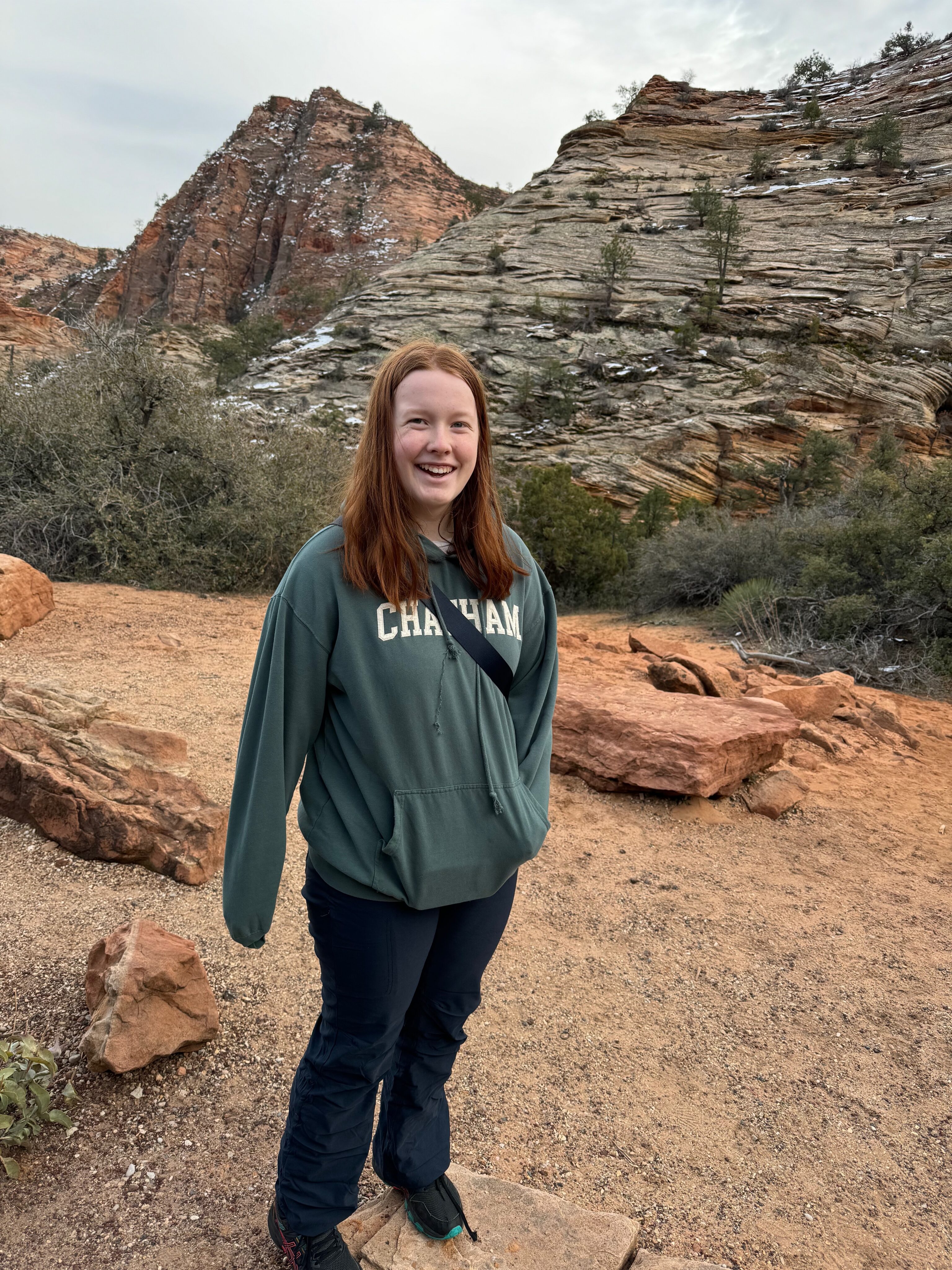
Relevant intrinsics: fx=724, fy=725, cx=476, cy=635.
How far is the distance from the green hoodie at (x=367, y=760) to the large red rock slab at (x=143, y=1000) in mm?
839

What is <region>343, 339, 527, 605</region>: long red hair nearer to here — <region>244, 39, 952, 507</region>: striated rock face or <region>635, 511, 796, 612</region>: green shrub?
<region>635, 511, 796, 612</region>: green shrub

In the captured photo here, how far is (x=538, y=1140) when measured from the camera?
6.25ft

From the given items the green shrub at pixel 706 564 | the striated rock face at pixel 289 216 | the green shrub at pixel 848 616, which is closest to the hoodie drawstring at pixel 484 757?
the green shrub at pixel 848 616

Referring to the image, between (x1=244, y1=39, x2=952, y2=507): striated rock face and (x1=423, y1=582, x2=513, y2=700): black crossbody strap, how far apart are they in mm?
15881

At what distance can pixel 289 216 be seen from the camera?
42.6 meters

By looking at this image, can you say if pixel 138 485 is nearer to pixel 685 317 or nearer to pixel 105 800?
pixel 105 800

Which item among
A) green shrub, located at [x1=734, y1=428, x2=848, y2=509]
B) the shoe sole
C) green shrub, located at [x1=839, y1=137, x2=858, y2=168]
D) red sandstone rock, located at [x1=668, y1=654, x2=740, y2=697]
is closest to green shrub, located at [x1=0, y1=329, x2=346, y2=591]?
red sandstone rock, located at [x1=668, y1=654, x2=740, y2=697]

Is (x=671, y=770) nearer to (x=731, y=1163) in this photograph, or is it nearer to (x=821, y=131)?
(x=731, y=1163)

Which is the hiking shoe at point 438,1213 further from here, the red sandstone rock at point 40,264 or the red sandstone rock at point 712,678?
the red sandstone rock at point 40,264

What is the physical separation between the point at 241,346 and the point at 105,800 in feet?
88.8

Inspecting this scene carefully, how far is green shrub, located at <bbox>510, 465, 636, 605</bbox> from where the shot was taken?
10.6m

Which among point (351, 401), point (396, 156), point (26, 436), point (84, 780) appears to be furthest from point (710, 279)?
point (396, 156)

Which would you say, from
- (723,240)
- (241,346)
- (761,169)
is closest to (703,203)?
(723,240)

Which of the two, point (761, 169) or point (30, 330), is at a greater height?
point (761, 169)
